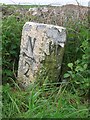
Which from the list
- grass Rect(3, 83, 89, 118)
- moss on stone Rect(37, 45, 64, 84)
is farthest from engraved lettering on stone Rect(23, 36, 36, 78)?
grass Rect(3, 83, 89, 118)

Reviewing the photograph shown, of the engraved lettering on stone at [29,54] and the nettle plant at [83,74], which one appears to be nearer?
the nettle plant at [83,74]

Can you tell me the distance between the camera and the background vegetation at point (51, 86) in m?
3.10

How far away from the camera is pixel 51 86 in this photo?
12.0 feet

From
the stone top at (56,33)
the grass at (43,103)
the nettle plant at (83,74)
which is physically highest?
the stone top at (56,33)

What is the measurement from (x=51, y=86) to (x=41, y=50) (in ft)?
1.28

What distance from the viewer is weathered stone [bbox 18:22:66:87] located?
148 inches

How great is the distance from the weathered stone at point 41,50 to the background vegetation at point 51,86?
109 mm

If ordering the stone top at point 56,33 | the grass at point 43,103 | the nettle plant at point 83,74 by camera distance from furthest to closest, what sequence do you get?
the stone top at point 56,33, the nettle plant at point 83,74, the grass at point 43,103

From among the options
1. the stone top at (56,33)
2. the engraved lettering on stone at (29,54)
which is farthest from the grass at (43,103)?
the stone top at (56,33)

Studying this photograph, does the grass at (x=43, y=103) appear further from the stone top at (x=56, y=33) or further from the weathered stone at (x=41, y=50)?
the stone top at (x=56, y=33)

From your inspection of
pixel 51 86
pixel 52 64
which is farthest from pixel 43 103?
pixel 52 64

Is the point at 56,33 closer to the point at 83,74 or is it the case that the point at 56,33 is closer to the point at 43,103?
the point at 83,74

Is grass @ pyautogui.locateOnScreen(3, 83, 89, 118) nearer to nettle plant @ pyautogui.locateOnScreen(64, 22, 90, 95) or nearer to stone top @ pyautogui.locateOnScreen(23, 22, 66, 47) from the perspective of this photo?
nettle plant @ pyautogui.locateOnScreen(64, 22, 90, 95)

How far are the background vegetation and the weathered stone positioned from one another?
11 centimetres
